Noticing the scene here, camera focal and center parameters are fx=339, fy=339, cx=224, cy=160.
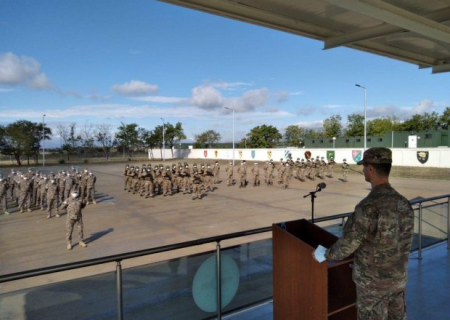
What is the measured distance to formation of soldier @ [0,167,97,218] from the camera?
1609 cm

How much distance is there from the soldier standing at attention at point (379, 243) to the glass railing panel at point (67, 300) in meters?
1.97

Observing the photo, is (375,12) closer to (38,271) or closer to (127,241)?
(38,271)

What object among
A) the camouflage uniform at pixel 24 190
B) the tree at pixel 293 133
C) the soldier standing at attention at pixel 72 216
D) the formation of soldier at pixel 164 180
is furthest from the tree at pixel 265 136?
the soldier standing at attention at pixel 72 216

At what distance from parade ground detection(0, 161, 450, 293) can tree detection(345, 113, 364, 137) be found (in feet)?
147

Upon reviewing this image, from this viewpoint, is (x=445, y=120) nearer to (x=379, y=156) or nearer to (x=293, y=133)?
(x=293, y=133)

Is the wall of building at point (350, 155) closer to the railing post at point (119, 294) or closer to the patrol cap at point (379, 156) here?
the patrol cap at point (379, 156)

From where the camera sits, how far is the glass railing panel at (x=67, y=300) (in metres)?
2.73

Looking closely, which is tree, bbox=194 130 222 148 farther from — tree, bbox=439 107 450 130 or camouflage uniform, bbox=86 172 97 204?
camouflage uniform, bbox=86 172 97 204

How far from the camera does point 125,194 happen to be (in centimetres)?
2289

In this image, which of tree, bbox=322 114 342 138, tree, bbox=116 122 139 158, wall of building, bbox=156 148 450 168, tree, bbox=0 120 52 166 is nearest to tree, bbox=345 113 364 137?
tree, bbox=322 114 342 138

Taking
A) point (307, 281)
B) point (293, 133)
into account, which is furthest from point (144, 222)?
point (293, 133)

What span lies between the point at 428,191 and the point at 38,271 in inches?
942

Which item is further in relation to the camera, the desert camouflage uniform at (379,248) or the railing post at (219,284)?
the railing post at (219,284)

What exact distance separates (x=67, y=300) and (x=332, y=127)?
73511 millimetres
